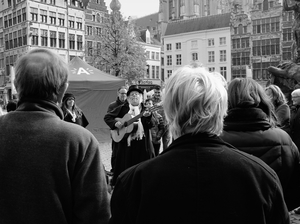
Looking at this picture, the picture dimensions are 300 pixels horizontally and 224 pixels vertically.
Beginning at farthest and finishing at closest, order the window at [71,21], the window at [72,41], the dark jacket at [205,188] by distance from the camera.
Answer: the window at [71,21] < the window at [72,41] < the dark jacket at [205,188]

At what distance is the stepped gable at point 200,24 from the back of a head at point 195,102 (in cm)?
4994

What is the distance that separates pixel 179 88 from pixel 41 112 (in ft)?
2.43

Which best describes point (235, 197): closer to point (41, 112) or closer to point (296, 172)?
point (41, 112)

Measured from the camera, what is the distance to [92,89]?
13031mm

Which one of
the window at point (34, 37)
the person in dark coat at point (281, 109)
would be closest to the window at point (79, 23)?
the window at point (34, 37)

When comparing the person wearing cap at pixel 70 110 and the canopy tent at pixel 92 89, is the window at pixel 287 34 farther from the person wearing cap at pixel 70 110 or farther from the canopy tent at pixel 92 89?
the person wearing cap at pixel 70 110

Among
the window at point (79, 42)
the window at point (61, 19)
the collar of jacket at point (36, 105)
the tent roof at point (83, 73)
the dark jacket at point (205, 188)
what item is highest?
the window at point (61, 19)

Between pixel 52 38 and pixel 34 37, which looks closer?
pixel 34 37

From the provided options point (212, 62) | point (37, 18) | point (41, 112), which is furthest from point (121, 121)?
point (212, 62)

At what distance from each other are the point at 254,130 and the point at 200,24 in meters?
52.4

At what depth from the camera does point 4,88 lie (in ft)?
138

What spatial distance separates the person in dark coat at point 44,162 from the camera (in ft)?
5.88

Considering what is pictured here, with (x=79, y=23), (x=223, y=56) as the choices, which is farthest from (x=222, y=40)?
(x=79, y=23)

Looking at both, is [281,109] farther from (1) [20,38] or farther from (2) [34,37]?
(1) [20,38]
